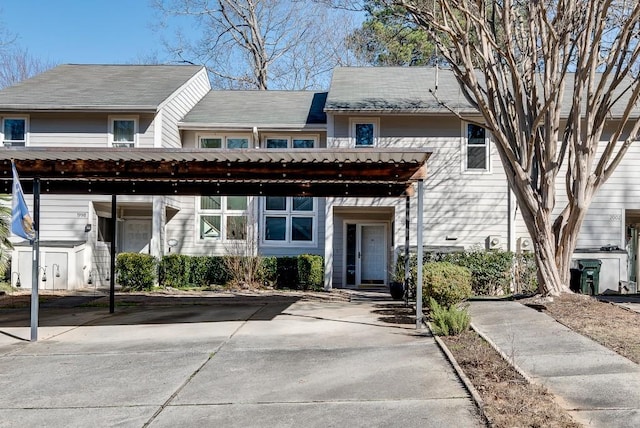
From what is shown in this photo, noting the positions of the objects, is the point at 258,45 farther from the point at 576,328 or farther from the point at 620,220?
the point at 576,328

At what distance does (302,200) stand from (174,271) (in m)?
4.33

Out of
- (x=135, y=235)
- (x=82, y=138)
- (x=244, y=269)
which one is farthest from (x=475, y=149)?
(x=82, y=138)

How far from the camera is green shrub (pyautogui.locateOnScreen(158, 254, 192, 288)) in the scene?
52.2ft

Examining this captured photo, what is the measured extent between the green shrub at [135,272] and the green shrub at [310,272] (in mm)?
4141

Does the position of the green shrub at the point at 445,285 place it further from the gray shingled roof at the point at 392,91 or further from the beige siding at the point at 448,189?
the gray shingled roof at the point at 392,91

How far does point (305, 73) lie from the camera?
2931 centimetres

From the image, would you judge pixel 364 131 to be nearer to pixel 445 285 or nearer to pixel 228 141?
pixel 228 141

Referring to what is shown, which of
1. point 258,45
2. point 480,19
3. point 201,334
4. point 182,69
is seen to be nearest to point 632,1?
point 480,19

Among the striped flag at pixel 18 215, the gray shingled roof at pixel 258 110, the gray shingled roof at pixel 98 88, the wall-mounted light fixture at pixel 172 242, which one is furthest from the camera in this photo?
the gray shingled roof at pixel 258 110

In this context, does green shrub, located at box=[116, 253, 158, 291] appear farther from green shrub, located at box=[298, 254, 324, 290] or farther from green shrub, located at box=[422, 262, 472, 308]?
green shrub, located at box=[422, 262, 472, 308]

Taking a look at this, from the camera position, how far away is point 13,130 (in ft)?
53.2

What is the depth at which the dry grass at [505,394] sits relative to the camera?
440 centimetres

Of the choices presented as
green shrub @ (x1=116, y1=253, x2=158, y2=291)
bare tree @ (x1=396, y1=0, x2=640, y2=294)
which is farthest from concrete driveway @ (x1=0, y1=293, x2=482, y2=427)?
green shrub @ (x1=116, y1=253, x2=158, y2=291)

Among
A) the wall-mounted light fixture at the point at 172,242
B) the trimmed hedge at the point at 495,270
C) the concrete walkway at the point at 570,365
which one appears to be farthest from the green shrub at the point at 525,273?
the wall-mounted light fixture at the point at 172,242
